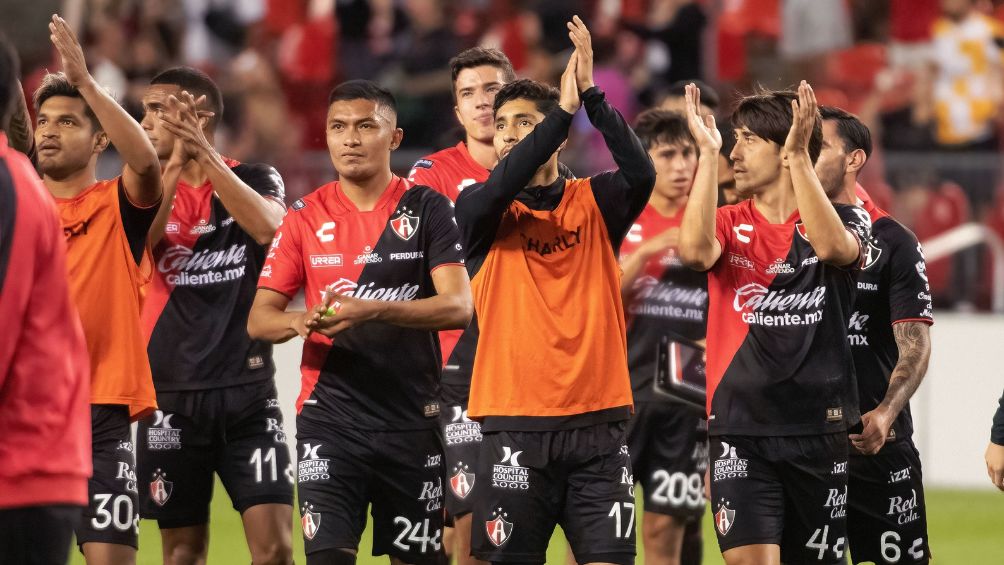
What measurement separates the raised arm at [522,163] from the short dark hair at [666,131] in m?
2.18

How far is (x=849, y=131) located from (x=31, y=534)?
414cm

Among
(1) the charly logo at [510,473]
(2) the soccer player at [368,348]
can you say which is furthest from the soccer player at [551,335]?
(2) the soccer player at [368,348]

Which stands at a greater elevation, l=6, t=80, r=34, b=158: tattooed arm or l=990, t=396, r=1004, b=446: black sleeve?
l=6, t=80, r=34, b=158: tattooed arm

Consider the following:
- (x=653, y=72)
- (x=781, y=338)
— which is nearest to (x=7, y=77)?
(x=781, y=338)

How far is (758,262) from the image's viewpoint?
21.0ft

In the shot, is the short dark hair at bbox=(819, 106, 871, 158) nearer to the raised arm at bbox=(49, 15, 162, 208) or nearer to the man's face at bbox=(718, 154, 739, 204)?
the man's face at bbox=(718, 154, 739, 204)

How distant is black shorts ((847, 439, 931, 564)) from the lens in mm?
6969

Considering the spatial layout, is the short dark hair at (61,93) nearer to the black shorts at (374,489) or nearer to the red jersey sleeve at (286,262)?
the red jersey sleeve at (286,262)

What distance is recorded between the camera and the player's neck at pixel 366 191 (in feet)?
21.9

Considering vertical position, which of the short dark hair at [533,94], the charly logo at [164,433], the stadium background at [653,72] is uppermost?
the stadium background at [653,72]

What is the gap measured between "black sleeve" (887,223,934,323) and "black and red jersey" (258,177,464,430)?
194 cm

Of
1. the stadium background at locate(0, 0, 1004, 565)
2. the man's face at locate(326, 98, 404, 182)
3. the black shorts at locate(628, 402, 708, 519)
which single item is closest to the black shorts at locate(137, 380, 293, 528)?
the man's face at locate(326, 98, 404, 182)

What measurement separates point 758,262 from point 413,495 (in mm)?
1716

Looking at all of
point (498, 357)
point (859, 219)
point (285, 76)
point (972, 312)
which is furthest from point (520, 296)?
point (285, 76)
